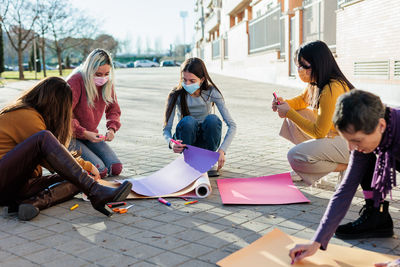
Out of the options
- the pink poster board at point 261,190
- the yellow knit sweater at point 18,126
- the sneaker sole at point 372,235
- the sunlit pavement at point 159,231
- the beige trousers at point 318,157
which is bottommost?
the sunlit pavement at point 159,231

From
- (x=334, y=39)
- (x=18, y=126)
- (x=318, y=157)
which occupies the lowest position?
(x=318, y=157)

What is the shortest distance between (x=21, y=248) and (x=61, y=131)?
1004 mm

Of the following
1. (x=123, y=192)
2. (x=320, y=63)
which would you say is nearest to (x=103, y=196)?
(x=123, y=192)

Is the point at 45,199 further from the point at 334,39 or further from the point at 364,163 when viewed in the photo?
the point at 334,39

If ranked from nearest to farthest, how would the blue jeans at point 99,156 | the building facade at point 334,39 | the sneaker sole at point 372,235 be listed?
the sneaker sole at point 372,235 → the blue jeans at point 99,156 → the building facade at point 334,39

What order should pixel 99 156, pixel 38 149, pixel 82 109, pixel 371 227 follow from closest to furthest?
pixel 371 227
pixel 38 149
pixel 82 109
pixel 99 156

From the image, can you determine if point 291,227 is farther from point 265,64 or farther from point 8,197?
point 265,64

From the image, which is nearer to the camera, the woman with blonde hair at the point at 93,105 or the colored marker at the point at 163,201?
the colored marker at the point at 163,201

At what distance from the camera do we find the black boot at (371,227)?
3.03 metres

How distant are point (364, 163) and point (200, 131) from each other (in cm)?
252

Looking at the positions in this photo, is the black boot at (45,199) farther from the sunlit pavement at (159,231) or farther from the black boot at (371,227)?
the black boot at (371,227)

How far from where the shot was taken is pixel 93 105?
4.83m

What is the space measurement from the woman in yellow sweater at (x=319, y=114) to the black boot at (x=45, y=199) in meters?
1.96

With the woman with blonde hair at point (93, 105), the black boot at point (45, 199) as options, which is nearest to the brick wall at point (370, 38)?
the woman with blonde hair at point (93, 105)
